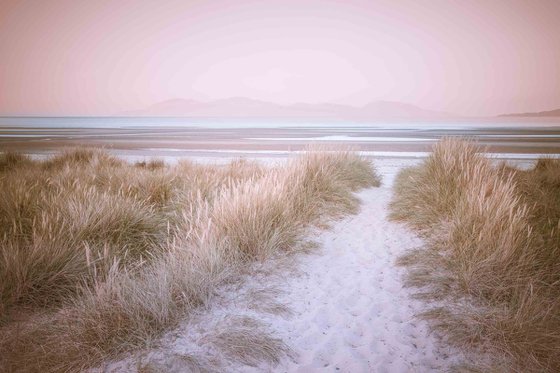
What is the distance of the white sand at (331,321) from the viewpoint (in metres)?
2.55

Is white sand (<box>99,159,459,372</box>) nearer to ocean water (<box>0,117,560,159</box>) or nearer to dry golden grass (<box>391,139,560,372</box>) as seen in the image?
dry golden grass (<box>391,139,560,372</box>)

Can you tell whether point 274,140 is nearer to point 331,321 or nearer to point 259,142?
point 259,142

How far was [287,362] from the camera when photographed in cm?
257

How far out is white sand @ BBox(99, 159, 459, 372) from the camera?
8.37 ft

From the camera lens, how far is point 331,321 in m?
3.14

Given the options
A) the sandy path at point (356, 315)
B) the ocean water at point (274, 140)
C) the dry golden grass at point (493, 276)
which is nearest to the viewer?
the dry golden grass at point (493, 276)

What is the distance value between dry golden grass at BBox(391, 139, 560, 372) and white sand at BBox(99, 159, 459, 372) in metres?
0.29

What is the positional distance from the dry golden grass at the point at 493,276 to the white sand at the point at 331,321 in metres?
0.29

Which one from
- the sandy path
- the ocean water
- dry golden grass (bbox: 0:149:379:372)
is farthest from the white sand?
the ocean water

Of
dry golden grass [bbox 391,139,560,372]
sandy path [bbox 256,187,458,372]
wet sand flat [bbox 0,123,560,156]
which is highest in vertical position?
wet sand flat [bbox 0,123,560,156]

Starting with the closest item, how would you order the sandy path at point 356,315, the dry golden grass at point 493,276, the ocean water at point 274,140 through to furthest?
the dry golden grass at point 493,276 → the sandy path at point 356,315 → the ocean water at point 274,140

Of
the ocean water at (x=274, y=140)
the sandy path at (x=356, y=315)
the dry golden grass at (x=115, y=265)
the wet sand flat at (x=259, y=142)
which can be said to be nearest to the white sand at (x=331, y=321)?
the sandy path at (x=356, y=315)

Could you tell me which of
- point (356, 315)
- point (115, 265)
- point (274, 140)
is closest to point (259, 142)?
point (274, 140)

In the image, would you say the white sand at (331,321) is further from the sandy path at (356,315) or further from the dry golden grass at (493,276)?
the dry golden grass at (493,276)
